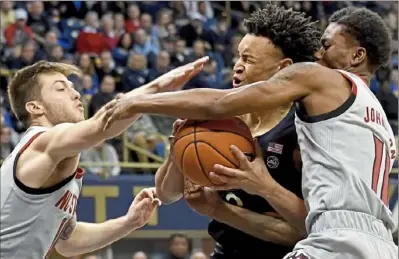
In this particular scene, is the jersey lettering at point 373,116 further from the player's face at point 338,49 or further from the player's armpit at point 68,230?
the player's armpit at point 68,230

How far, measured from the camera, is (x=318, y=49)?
4273 mm

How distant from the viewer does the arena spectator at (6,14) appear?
1251 cm

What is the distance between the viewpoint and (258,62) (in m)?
4.23

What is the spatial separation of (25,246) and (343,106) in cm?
194

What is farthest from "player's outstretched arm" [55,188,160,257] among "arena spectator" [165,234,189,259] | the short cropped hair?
"arena spectator" [165,234,189,259]

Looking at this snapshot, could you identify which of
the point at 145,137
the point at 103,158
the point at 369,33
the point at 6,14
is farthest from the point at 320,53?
the point at 6,14

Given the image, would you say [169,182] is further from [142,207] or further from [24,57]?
[24,57]

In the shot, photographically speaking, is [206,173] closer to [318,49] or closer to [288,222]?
[288,222]

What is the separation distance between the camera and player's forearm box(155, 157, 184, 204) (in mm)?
4441

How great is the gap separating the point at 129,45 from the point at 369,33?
9.31 m

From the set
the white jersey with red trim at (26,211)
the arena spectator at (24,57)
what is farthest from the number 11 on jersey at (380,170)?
the arena spectator at (24,57)

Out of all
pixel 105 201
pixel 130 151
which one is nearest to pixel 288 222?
pixel 105 201

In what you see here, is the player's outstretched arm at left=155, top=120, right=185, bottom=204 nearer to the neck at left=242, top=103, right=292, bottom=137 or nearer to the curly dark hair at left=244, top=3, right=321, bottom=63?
the neck at left=242, top=103, right=292, bottom=137

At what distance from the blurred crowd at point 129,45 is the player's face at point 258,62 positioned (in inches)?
253
